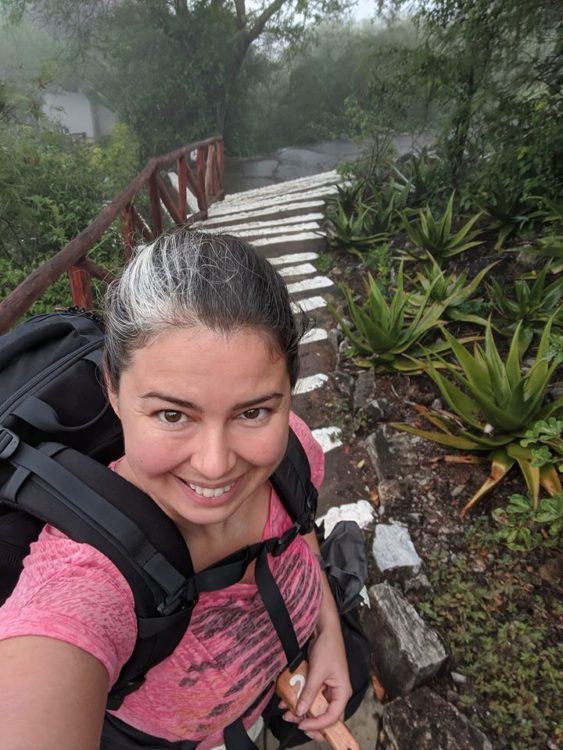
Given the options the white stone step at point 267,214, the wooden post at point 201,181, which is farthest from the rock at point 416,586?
the wooden post at point 201,181

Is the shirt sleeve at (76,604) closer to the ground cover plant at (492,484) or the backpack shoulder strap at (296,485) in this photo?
the backpack shoulder strap at (296,485)

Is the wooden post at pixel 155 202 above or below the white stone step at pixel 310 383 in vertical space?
above

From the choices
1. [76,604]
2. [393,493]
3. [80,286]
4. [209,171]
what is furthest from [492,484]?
[209,171]

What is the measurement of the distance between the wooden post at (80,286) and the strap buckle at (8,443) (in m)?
1.82

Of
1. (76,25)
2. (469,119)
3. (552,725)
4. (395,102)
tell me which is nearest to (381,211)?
(469,119)

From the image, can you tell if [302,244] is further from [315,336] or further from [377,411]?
[377,411]

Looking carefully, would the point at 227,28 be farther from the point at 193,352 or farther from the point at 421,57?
the point at 193,352

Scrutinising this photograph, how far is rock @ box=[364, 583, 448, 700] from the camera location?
5.57 ft

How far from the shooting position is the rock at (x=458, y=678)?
1712mm

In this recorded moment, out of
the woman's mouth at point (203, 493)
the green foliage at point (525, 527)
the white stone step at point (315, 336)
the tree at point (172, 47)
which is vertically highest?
the tree at point (172, 47)

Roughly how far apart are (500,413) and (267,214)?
5.43 m

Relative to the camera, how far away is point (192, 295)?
2.45 feet

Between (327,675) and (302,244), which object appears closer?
(327,675)

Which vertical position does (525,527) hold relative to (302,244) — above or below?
below
